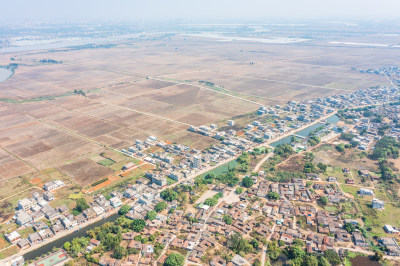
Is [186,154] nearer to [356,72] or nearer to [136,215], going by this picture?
[136,215]

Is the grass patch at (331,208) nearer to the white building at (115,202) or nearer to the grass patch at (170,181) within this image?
the grass patch at (170,181)

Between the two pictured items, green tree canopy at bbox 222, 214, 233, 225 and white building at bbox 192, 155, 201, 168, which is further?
white building at bbox 192, 155, 201, 168

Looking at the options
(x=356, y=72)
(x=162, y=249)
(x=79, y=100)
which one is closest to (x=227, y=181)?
(x=162, y=249)

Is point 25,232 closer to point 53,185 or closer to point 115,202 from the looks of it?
point 53,185

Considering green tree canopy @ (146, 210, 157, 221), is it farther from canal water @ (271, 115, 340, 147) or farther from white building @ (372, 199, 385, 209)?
canal water @ (271, 115, 340, 147)

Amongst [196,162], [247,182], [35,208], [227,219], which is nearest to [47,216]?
[35,208]

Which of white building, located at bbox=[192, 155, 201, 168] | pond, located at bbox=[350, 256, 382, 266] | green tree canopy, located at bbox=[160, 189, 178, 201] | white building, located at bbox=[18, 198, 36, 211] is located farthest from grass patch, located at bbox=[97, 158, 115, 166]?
pond, located at bbox=[350, 256, 382, 266]
